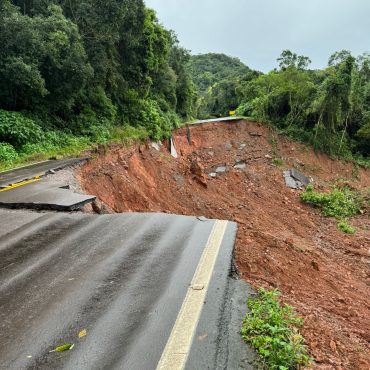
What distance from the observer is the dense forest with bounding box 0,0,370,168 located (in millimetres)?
14133

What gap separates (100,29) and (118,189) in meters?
10.2

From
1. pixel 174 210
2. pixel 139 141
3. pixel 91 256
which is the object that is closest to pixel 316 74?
pixel 139 141

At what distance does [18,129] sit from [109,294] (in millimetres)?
12553

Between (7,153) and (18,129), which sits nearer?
(7,153)

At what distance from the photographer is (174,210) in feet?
42.1

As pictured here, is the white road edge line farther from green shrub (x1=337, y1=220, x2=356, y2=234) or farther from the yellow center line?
green shrub (x1=337, y1=220, x2=356, y2=234)

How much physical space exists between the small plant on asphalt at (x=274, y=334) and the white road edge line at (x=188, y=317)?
42cm

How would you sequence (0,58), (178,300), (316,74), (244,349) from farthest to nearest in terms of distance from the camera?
1. (316,74)
2. (0,58)
3. (178,300)
4. (244,349)

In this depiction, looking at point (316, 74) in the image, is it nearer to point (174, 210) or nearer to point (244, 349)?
point (174, 210)

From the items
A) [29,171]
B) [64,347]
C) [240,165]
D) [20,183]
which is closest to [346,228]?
[240,165]

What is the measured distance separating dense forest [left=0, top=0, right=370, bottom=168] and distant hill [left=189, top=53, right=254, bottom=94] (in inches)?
2051

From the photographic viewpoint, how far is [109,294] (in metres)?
3.43

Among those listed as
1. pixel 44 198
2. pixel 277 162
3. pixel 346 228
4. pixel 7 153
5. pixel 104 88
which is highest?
pixel 104 88

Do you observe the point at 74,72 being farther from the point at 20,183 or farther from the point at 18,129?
the point at 20,183
